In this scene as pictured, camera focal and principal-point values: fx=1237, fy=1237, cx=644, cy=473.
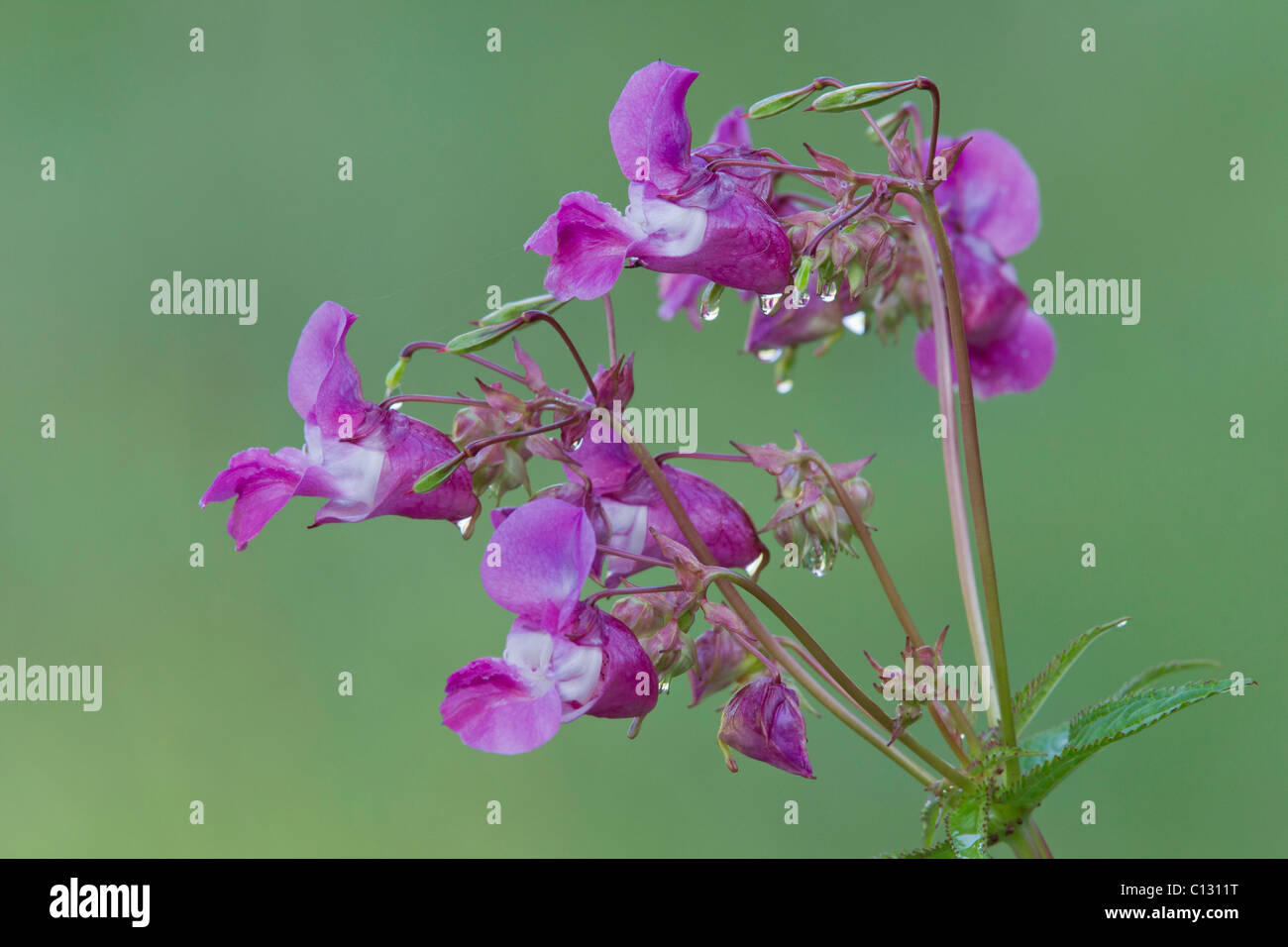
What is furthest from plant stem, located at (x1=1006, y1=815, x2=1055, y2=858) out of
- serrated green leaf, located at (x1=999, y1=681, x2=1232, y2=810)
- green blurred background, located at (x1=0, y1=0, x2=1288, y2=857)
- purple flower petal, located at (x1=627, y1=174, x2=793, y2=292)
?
green blurred background, located at (x1=0, y1=0, x2=1288, y2=857)

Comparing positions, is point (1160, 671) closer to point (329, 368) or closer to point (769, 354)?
point (769, 354)

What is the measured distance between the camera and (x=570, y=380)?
5.32 feet

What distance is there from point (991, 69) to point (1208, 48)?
29cm

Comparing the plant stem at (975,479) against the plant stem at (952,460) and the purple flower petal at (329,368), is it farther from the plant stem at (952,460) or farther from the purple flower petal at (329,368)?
the purple flower petal at (329,368)

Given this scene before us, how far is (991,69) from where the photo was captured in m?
1.64

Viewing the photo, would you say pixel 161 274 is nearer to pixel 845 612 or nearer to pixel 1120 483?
pixel 845 612

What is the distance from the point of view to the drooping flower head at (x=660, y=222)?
43 centimetres

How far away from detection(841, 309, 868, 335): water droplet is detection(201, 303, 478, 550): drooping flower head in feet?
0.78

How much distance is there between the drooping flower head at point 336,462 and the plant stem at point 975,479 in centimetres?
19

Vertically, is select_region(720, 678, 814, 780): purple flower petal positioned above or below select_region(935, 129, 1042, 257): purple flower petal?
below

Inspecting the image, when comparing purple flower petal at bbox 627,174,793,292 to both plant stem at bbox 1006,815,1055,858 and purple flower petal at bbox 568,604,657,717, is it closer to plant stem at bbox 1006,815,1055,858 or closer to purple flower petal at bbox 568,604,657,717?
purple flower petal at bbox 568,604,657,717

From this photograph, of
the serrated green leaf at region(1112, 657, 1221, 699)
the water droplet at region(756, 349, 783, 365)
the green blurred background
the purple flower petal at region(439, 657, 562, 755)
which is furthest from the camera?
the green blurred background

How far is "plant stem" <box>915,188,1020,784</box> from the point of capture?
46cm
